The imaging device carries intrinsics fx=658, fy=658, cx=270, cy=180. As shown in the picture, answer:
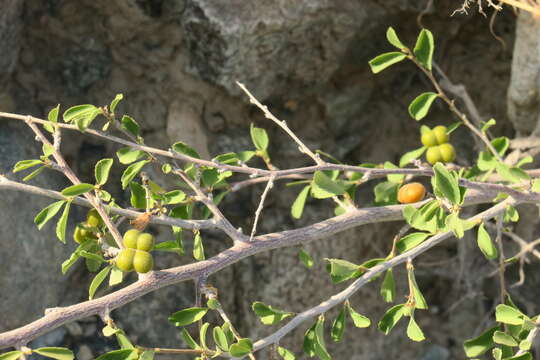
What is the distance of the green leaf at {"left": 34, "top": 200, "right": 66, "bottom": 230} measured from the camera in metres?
1.54

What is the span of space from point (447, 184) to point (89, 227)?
32.9 inches

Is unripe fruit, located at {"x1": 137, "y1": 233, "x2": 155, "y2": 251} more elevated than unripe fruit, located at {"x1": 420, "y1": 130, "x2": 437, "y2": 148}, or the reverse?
unripe fruit, located at {"x1": 137, "y1": 233, "x2": 155, "y2": 251}

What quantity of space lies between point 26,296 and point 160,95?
31.6 inches

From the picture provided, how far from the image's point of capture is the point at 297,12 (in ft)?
7.13

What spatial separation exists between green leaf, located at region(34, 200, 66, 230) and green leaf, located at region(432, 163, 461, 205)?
2.82 feet

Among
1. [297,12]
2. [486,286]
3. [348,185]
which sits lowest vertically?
[486,286]

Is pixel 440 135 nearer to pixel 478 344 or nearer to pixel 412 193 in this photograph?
pixel 412 193

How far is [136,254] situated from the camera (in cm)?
139

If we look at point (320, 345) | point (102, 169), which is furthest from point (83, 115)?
point (320, 345)

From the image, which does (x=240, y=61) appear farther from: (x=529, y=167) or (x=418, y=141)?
(x=529, y=167)

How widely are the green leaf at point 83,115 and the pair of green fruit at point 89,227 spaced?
8.8 inches

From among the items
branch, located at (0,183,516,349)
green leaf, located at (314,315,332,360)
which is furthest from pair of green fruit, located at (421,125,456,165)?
green leaf, located at (314,315,332,360)

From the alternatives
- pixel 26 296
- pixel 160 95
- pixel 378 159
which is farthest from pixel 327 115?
pixel 26 296

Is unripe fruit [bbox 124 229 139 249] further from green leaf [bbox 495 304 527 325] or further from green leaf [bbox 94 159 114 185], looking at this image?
green leaf [bbox 495 304 527 325]
